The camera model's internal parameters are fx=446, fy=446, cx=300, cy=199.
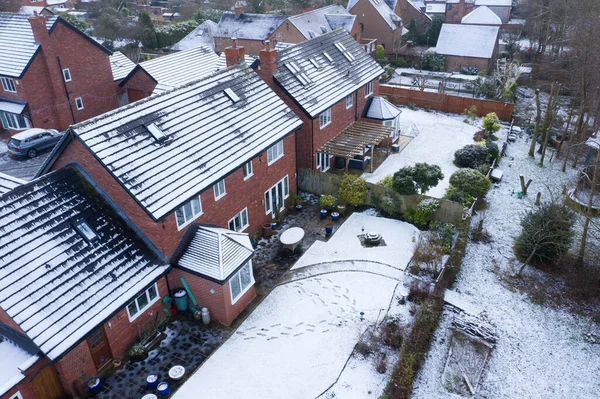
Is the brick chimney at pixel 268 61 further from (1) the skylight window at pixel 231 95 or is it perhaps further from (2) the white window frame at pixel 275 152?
(2) the white window frame at pixel 275 152

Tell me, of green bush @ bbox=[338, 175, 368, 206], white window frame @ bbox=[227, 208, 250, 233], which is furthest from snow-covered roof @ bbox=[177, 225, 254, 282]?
green bush @ bbox=[338, 175, 368, 206]

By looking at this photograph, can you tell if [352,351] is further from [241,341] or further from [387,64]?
[387,64]

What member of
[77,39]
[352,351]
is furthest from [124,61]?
[352,351]

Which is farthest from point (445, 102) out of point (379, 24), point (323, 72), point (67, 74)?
point (67, 74)

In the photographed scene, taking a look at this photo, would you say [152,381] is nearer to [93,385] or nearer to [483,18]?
[93,385]

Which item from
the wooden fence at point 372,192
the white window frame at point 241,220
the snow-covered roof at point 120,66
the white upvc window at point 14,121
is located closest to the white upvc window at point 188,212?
the white window frame at point 241,220

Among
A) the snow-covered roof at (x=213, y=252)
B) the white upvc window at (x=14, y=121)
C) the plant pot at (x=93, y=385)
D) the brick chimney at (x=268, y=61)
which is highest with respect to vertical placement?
the brick chimney at (x=268, y=61)
